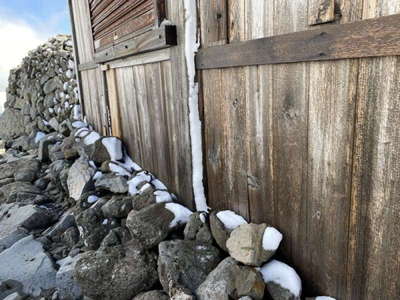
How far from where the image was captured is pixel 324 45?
124cm

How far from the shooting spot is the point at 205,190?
2355 mm

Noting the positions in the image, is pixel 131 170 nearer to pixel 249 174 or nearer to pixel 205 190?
pixel 205 190

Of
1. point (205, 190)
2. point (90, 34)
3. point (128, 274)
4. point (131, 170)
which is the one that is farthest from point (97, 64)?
point (128, 274)

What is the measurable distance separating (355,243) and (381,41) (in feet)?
2.64

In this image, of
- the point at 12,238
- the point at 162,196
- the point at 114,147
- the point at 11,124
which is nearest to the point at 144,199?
the point at 162,196

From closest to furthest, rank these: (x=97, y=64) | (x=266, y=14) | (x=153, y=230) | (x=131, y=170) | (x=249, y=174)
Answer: (x=266, y=14) < (x=249, y=174) < (x=153, y=230) < (x=131, y=170) < (x=97, y=64)

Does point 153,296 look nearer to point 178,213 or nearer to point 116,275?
point 116,275

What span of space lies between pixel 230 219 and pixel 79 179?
2.49 metres

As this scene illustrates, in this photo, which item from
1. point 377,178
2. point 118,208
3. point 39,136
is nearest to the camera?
point 377,178

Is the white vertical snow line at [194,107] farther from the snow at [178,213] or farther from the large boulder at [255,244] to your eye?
the large boulder at [255,244]

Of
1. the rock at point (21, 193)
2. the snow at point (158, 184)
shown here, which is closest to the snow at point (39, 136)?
the rock at point (21, 193)

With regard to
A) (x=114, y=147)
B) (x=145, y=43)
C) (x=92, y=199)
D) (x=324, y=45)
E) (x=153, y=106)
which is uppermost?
(x=145, y=43)

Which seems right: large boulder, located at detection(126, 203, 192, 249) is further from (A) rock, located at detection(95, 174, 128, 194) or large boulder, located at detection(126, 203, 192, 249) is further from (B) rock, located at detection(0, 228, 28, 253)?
(B) rock, located at detection(0, 228, 28, 253)

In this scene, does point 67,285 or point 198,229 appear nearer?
point 198,229
